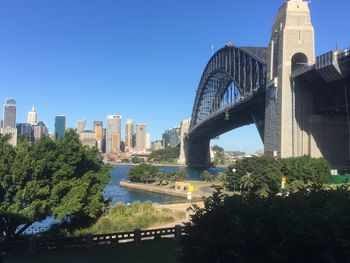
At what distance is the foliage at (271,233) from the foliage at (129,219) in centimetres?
2051

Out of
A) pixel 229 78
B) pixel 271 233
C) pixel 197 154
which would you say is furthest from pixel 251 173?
pixel 197 154

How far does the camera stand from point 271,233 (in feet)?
36.5

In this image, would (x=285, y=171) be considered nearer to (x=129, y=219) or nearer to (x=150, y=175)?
(x=129, y=219)

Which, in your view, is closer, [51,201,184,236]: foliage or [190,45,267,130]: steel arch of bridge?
[51,201,184,236]: foliage

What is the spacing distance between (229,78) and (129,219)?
96.6m

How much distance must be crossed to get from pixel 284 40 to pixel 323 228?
199 feet

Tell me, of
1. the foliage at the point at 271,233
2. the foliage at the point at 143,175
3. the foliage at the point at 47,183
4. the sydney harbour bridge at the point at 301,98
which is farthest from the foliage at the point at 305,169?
the foliage at the point at 271,233

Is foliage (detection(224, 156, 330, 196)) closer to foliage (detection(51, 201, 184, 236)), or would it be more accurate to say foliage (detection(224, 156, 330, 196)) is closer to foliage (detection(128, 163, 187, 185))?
foliage (detection(51, 201, 184, 236))

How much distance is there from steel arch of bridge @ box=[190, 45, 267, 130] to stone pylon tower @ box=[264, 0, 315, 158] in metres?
14.9

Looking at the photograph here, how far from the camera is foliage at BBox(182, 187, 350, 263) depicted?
35.6 feet

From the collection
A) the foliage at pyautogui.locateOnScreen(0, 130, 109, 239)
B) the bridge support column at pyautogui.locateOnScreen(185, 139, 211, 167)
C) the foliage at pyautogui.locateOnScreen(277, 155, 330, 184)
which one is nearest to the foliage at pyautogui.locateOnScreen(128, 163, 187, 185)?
the foliage at pyautogui.locateOnScreen(277, 155, 330, 184)

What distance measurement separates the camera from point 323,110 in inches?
2608

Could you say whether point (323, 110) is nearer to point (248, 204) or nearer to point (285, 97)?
point (285, 97)

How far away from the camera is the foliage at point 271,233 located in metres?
10.8
